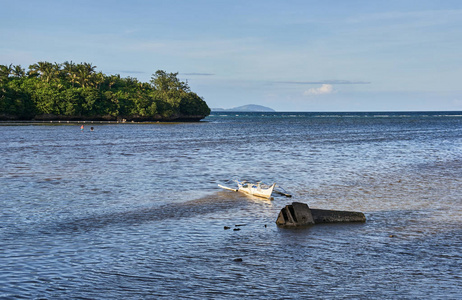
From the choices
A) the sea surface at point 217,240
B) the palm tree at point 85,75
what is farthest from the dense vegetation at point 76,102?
the sea surface at point 217,240

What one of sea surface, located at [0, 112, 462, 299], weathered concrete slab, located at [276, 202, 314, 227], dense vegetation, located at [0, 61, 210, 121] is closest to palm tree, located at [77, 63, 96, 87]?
dense vegetation, located at [0, 61, 210, 121]

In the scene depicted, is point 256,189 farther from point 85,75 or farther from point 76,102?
point 85,75

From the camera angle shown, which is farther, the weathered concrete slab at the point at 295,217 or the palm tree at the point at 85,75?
the palm tree at the point at 85,75

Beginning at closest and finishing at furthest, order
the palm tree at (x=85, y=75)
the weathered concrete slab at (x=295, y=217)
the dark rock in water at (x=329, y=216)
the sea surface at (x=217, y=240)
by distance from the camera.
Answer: the sea surface at (x=217, y=240) < the weathered concrete slab at (x=295, y=217) < the dark rock in water at (x=329, y=216) < the palm tree at (x=85, y=75)

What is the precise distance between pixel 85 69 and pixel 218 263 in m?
198

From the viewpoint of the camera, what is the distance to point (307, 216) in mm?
18422

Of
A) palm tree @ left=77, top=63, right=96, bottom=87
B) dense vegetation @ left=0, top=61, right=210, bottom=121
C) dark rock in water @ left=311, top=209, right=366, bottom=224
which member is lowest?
dark rock in water @ left=311, top=209, right=366, bottom=224

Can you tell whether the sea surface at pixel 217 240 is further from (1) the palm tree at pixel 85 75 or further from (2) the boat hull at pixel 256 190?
(1) the palm tree at pixel 85 75

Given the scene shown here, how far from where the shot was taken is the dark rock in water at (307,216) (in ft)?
59.6

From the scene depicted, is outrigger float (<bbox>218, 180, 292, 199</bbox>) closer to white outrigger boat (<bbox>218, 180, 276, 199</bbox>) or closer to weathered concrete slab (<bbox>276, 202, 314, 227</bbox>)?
Answer: white outrigger boat (<bbox>218, 180, 276, 199</bbox>)

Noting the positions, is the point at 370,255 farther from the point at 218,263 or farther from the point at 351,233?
the point at 218,263

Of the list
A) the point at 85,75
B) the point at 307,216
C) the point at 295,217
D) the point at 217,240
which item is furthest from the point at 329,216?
the point at 85,75

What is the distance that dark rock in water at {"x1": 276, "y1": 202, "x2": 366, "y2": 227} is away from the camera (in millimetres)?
18172

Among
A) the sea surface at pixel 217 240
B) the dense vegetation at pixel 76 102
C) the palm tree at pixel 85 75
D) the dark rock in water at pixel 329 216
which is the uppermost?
the palm tree at pixel 85 75
